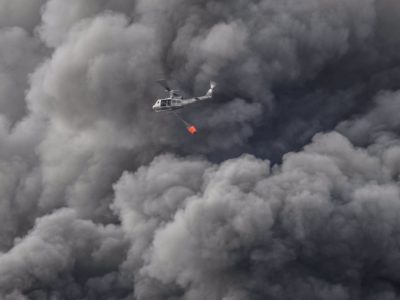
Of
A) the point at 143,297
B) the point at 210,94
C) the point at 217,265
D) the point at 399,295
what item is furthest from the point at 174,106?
the point at 399,295

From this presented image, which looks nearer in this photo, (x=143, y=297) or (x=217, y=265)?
(x=217, y=265)

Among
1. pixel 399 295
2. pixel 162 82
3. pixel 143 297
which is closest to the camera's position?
pixel 162 82

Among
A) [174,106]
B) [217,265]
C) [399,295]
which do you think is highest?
[174,106]

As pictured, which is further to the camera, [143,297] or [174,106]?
[143,297]

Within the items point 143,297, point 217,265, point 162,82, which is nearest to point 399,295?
point 217,265

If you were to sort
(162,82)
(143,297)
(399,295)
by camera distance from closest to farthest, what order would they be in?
(162,82)
(399,295)
(143,297)

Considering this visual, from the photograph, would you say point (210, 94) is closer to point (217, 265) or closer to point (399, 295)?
point (217, 265)

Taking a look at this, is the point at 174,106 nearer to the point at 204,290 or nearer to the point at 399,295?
the point at 204,290

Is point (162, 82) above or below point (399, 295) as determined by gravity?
above
